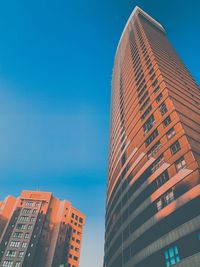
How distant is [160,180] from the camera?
3027 cm

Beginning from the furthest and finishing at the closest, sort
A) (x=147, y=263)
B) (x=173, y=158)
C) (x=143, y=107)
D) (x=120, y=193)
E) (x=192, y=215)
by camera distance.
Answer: (x=143, y=107), (x=120, y=193), (x=173, y=158), (x=147, y=263), (x=192, y=215)

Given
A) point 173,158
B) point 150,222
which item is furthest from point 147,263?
point 173,158

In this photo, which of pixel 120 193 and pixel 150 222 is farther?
pixel 120 193

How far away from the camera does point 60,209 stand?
90.0 metres

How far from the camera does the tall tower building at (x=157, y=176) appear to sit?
945 inches

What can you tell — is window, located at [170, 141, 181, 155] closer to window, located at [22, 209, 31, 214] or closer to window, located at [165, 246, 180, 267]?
window, located at [165, 246, 180, 267]

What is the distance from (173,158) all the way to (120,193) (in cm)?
1576

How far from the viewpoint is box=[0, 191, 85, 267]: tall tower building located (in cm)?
6919

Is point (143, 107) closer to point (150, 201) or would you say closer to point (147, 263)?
point (150, 201)

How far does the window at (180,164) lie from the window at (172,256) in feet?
30.7

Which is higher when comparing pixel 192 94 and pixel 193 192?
pixel 192 94


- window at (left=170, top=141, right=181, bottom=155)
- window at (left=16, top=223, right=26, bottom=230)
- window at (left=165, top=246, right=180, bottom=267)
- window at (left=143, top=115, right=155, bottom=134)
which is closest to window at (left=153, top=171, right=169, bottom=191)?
window at (left=170, top=141, right=181, bottom=155)

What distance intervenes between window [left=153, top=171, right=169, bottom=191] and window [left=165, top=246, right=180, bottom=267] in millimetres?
8348

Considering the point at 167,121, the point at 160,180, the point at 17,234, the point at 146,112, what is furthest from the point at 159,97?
the point at 17,234
